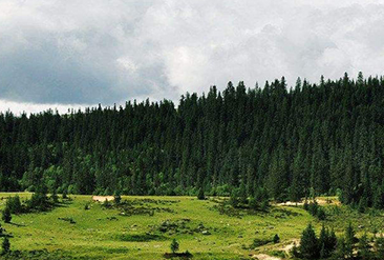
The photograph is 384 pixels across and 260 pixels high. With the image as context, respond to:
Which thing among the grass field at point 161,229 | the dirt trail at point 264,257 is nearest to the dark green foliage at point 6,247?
the grass field at point 161,229

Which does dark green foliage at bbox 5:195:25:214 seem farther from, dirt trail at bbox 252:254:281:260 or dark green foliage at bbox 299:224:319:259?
dark green foliage at bbox 299:224:319:259

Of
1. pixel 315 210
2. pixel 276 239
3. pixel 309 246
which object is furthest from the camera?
pixel 315 210

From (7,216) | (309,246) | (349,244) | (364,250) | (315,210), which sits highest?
(315,210)

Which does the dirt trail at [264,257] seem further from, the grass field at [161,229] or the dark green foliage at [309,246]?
the dark green foliage at [309,246]

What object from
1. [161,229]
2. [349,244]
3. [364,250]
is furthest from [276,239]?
[161,229]

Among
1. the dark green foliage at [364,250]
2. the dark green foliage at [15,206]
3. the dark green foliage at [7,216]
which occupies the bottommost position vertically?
the dark green foliage at [364,250]

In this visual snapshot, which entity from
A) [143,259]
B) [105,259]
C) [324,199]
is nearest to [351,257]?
[143,259]

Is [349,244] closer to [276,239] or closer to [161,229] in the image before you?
[276,239]

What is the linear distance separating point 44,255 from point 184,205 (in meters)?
63.1

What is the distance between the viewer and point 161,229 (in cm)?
11731

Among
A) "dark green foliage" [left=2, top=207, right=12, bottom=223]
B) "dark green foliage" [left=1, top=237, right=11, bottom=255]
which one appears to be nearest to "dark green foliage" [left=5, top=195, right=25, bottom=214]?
"dark green foliage" [left=2, top=207, right=12, bottom=223]

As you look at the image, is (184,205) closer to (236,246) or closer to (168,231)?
(168,231)

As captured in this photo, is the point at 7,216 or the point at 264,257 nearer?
the point at 264,257

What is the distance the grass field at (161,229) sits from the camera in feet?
303
